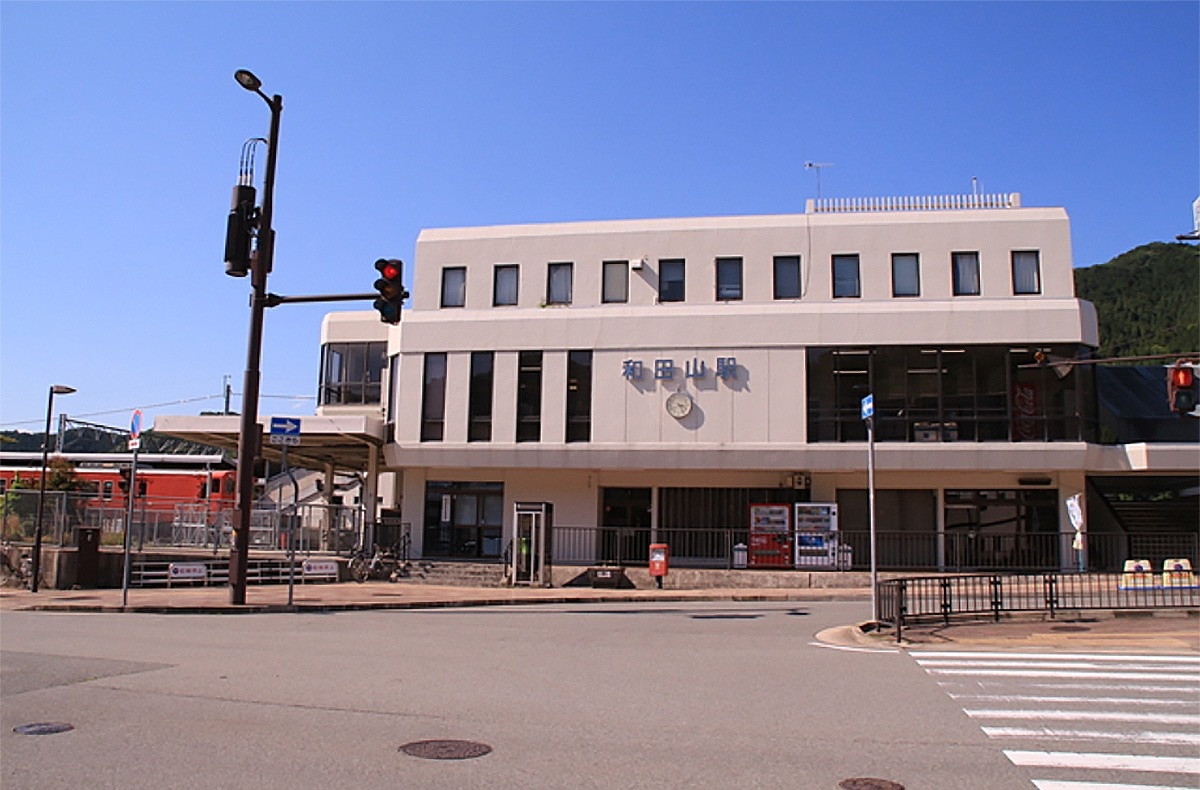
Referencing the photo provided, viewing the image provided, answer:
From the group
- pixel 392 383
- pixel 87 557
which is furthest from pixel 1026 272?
pixel 87 557

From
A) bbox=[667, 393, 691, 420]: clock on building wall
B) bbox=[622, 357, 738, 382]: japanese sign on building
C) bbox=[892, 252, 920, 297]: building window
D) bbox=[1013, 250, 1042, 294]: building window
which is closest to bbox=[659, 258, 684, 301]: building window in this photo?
bbox=[622, 357, 738, 382]: japanese sign on building

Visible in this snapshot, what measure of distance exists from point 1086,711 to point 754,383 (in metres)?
21.8

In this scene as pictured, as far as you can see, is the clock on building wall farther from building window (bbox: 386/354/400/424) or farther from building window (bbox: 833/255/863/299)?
→ building window (bbox: 386/354/400/424)

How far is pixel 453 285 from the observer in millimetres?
34156

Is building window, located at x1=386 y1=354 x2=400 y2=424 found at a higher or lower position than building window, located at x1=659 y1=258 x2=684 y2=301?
lower

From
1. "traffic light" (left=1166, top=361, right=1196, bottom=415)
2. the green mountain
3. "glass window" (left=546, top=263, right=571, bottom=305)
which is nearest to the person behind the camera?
"traffic light" (left=1166, top=361, right=1196, bottom=415)

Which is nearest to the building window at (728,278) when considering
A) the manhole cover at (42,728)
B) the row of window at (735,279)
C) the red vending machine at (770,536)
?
the row of window at (735,279)

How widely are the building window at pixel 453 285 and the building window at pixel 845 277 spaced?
1206 cm

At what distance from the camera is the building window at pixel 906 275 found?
3141 cm

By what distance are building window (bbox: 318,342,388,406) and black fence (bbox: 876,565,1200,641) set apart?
23.0 m

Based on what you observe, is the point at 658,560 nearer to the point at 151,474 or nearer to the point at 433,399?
the point at 433,399

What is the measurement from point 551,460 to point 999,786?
25.5 meters

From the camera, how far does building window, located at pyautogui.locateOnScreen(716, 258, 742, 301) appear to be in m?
32.4

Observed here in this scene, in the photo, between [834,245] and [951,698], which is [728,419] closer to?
[834,245]
